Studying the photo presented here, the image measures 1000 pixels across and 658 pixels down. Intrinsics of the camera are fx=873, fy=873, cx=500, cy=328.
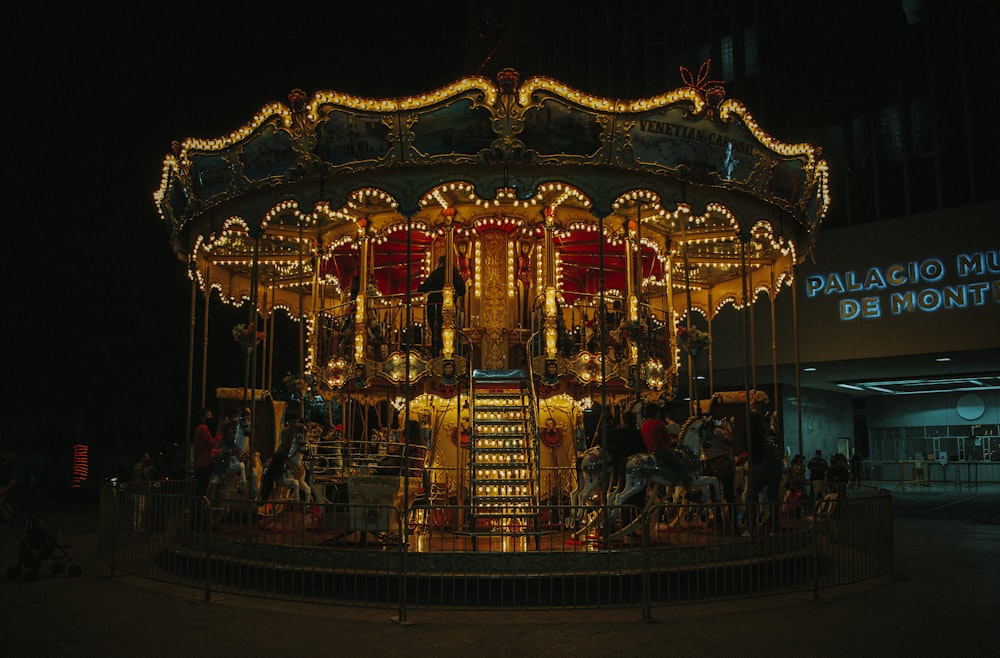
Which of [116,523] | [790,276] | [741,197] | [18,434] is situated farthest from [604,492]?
[18,434]

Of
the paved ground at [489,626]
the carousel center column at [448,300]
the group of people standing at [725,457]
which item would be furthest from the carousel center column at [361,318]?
the paved ground at [489,626]

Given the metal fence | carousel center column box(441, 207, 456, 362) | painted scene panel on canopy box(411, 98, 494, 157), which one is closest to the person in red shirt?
the metal fence


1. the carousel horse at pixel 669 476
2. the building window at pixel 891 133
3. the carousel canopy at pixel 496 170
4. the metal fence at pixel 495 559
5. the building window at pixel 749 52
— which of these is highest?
the building window at pixel 749 52

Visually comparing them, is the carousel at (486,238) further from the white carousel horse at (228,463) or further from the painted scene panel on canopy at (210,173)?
the white carousel horse at (228,463)

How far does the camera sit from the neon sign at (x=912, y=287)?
2481 centimetres

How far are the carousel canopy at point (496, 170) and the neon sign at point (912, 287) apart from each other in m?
12.9

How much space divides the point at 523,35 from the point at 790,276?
6.63 metres

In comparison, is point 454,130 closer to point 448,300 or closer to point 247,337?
point 448,300

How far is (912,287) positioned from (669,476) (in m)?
18.8

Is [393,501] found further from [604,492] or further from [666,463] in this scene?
[666,463]

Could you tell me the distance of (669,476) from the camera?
10805 millimetres

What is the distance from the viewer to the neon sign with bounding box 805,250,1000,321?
24812 millimetres

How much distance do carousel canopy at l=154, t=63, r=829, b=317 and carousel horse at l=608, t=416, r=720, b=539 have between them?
6.67 feet

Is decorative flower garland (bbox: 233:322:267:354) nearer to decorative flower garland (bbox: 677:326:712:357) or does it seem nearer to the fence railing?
decorative flower garland (bbox: 677:326:712:357)
